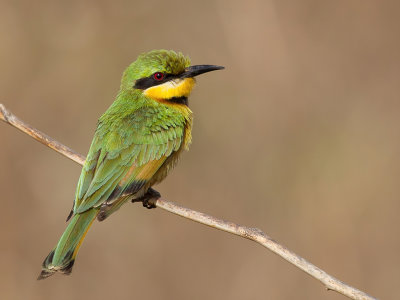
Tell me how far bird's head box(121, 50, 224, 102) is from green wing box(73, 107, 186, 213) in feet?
0.47

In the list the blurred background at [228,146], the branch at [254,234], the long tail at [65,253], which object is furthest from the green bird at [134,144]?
the blurred background at [228,146]

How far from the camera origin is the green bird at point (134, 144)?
131 inches

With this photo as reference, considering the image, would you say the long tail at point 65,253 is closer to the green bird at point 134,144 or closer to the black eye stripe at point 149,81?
the green bird at point 134,144

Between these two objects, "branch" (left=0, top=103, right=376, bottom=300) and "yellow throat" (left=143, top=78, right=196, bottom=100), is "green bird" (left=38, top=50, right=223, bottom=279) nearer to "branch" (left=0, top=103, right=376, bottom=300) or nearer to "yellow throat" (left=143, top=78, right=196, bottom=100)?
"yellow throat" (left=143, top=78, right=196, bottom=100)

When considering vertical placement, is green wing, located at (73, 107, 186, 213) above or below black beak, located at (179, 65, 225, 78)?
below

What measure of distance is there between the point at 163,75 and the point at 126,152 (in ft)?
1.94

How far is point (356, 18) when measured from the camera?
18.7ft

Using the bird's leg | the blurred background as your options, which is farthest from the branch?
the blurred background

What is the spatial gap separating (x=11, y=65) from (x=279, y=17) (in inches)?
82.9

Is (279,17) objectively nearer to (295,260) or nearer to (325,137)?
(325,137)

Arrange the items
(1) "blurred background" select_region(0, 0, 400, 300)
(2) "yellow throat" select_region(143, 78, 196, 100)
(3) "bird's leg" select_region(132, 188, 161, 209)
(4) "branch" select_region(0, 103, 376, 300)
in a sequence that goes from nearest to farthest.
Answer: (4) "branch" select_region(0, 103, 376, 300) → (3) "bird's leg" select_region(132, 188, 161, 209) → (2) "yellow throat" select_region(143, 78, 196, 100) → (1) "blurred background" select_region(0, 0, 400, 300)

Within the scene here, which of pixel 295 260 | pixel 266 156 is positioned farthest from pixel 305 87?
pixel 295 260

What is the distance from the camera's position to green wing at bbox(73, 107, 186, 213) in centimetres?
341

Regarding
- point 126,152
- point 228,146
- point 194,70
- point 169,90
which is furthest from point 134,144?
point 228,146
